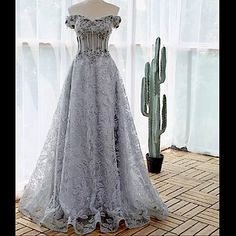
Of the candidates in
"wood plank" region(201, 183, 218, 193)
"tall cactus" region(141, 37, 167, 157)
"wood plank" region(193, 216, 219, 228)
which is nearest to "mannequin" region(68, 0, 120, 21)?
"tall cactus" region(141, 37, 167, 157)

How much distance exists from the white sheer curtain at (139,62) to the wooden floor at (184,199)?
33 centimetres

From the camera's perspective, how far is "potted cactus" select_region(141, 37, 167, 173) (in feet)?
10.4

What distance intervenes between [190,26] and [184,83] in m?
0.57

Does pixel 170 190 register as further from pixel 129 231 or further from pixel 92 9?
pixel 92 9

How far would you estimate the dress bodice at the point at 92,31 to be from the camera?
225 centimetres

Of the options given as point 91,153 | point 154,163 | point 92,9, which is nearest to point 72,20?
point 92,9

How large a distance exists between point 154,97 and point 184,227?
1.29m

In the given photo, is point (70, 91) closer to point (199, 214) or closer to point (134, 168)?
point (134, 168)

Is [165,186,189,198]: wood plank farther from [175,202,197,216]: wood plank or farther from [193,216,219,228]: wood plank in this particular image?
[193,216,219,228]: wood plank

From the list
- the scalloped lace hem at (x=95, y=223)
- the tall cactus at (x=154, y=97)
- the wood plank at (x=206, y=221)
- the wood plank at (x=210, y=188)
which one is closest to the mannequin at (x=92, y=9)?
the tall cactus at (x=154, y=97)

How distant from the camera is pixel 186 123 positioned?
396cm

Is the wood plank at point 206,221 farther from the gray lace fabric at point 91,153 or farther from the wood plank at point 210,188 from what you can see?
the wood plank at point 210,188

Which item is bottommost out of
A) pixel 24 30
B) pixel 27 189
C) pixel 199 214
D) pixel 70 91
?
pixel 199 214
